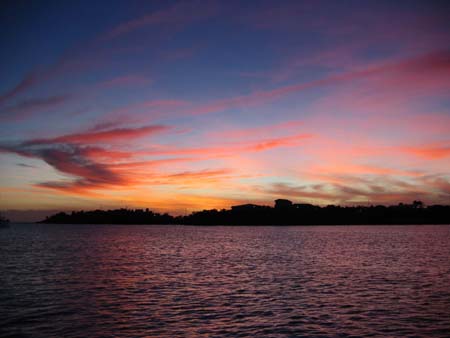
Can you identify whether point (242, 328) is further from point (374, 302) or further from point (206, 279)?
Result: point (206, 279)

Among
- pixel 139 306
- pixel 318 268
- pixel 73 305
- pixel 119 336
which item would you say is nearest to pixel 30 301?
pixel 73 305

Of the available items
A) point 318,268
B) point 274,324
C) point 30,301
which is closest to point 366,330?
point 274,324

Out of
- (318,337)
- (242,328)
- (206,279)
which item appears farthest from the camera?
(206,279)

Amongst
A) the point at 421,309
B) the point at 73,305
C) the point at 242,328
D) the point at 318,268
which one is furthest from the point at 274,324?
the point at 318,268

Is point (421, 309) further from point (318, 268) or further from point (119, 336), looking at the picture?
point (318, 268)

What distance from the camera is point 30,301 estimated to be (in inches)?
1396

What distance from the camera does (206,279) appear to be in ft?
159

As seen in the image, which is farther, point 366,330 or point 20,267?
point 20,267

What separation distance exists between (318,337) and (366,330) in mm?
3882

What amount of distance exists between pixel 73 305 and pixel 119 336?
1128 cm

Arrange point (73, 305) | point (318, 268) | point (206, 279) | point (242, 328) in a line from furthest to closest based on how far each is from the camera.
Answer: point (318, 268) → point (206, 279) → point (73, 305) → point (242, 328)

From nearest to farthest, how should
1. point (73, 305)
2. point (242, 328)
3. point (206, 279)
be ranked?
point (242, 328)
point (73, 305)
point (206, 279)

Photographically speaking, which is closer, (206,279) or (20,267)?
(206,279)

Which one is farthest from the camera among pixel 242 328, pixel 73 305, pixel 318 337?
pixel 73 305
